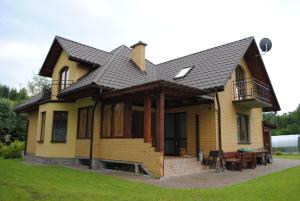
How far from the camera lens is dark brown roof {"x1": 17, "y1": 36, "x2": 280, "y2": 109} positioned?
1306cm

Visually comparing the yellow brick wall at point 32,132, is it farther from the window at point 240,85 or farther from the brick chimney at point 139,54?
the window at point 240,85

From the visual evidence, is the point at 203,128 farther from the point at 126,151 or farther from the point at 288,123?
the point at 288,123

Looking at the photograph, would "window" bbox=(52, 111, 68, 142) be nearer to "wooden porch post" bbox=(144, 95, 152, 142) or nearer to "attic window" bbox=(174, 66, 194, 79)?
"wooden porch post" bbox=(144, 95, 152, 142)

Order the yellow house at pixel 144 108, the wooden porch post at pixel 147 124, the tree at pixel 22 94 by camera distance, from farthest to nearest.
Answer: the tree at pixel 22 94
the yellow house at pixel 144 108
the wooden porch post at pixel 147 124

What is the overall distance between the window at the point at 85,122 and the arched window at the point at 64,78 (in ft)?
6.82

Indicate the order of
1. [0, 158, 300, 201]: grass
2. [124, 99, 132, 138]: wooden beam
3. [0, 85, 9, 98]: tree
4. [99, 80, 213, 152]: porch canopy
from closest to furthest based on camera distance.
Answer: [0, 158, 300, 201]: grass < [99, 80, 213, 152]: porch canopy < [124, 99, 132, 138]: wooden beam < [0, 85, 9, 98]: tree

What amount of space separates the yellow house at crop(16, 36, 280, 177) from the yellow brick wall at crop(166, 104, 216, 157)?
0.05 metres

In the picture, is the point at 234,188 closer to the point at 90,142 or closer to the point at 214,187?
the point at 214,187

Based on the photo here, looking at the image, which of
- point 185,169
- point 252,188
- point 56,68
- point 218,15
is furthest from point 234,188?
point 56,68

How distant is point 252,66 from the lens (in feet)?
57.4

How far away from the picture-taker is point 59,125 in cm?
1487

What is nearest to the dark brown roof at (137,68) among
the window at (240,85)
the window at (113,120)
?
the window at (113,120)

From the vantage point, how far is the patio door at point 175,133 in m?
14.4

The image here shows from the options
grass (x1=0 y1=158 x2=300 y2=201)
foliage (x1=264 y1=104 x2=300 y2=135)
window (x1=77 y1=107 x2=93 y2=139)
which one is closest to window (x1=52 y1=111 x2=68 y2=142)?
window (x1=77 y1=107 x2=93 y2=139)
